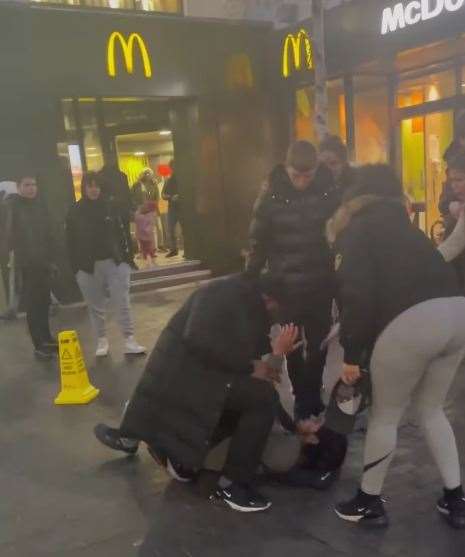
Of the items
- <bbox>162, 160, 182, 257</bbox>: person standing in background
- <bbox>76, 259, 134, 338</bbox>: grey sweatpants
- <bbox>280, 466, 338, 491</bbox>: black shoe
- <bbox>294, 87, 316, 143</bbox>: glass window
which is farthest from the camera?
<bbox>162, 160, 182, 257</bbox>: person standing in background

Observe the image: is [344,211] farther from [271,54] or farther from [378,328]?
[271,54]

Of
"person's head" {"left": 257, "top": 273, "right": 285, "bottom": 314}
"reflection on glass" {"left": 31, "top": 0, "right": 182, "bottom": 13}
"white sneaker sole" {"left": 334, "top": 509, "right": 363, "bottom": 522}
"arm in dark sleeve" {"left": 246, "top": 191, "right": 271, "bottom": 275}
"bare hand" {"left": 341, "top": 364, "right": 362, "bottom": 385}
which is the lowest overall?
"white sneaker sole" {"left": 334, "top": 509, "right": 363, "bottom": 522}

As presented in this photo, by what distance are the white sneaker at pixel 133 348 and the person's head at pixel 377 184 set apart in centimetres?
363

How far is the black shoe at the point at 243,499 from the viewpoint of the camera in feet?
10.2

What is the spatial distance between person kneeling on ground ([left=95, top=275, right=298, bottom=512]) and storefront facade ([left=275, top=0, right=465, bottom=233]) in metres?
6.09

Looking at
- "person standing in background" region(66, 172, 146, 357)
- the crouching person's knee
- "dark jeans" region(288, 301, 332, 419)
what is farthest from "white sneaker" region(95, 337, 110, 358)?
the crouching person's knee

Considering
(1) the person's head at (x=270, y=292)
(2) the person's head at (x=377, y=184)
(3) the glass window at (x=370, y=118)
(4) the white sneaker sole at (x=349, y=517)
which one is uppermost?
(3) the glass window at (x=370, y=118)

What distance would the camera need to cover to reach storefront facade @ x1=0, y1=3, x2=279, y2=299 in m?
8.34

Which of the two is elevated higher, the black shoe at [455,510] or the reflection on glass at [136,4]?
the reflection on glass at [136,4]

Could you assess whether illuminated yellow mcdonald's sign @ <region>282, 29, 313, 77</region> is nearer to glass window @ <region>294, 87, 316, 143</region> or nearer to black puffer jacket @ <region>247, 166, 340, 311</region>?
glass window @ <region>294, 87, 316, 143</region>

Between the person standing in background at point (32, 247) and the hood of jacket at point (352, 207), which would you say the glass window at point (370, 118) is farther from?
the hood of jacket at point (352, 207)

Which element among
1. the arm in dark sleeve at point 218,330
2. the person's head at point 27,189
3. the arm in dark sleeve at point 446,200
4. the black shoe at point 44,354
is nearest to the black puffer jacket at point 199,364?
the arm in dark sleeve at point 218,330

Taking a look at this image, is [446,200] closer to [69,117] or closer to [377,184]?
[377,184]

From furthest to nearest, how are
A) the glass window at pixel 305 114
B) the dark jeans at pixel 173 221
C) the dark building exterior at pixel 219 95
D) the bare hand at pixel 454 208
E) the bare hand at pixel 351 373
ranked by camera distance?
1. the dark jeans at pixel 173 221
2. the glass window at pixel 305 114
3. the dark building exterior at pixel 219 95
4. the bare hand at pixel 454 208
5. the bare hand at pixel 351 373
